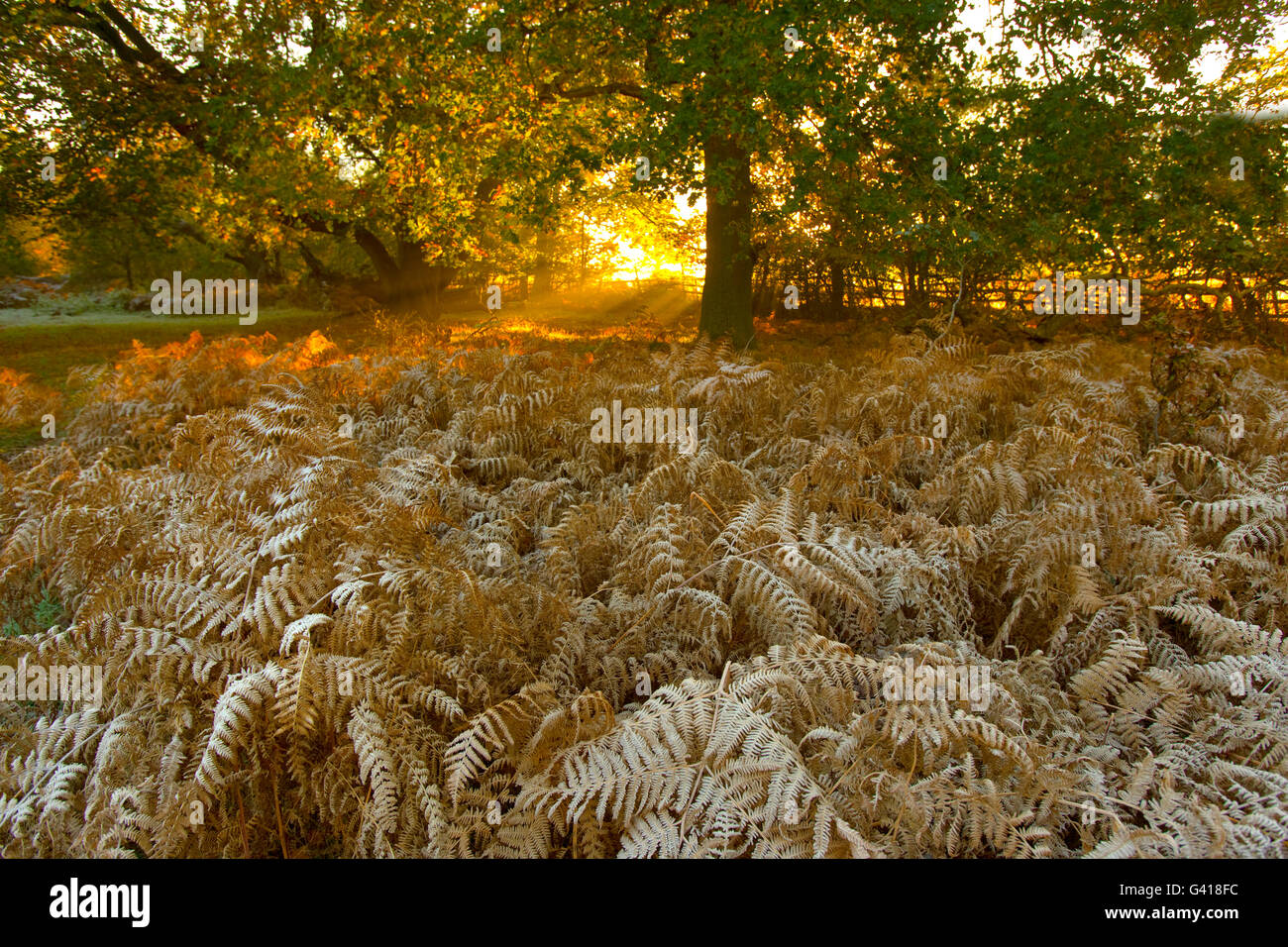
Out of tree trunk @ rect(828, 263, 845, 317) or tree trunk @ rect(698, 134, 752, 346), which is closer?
tree trunk @ rect(698, 134, 752, 346)

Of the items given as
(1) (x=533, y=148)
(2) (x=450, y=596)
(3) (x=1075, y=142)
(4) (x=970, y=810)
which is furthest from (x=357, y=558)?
(3) (x=1075, y=142)

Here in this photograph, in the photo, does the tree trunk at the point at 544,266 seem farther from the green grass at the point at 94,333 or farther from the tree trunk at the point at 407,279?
the green grass at the point at 94,333

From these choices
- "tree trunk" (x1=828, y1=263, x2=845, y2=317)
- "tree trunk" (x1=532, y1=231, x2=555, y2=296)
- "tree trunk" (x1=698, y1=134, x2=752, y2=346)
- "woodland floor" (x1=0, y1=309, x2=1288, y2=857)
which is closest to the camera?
"woodland floor" (x1=0, y1=309, x2=1288, y2=857)

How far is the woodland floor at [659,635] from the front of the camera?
236cm

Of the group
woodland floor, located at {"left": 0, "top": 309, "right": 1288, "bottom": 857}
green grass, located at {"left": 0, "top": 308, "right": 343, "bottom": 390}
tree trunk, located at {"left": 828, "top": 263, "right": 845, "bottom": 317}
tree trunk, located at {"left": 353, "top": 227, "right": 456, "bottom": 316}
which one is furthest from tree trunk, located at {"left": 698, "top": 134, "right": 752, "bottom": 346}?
green grass, located at {"left": 0, "top": 308, "right": 343, "bottom": 390}

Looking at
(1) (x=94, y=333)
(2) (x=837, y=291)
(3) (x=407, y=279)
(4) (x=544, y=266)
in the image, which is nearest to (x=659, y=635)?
(2) (x=837, y=291)

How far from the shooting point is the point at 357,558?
3.30 m

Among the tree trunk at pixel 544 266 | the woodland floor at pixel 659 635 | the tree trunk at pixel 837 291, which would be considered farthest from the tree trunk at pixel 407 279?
the woodland floor at pixel 659 635

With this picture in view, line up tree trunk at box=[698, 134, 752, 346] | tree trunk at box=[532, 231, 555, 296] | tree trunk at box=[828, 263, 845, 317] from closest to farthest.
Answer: tree trunk at box=[698, 134, 752, 346] → tree trunk at box=[828, 263, 845, 317] → tree trunk at box=[532, 231, 555, 296]

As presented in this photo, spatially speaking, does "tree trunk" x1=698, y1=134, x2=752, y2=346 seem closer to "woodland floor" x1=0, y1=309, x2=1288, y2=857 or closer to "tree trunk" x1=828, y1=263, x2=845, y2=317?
"woodland floor" x1=0, y1=309, x2=1288, y2=857

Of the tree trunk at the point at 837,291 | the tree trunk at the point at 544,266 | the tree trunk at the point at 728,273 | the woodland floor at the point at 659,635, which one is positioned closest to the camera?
the woodland floor at the point at 659,635

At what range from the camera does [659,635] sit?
3428 millimetres

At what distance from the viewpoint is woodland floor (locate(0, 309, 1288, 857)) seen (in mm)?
2363

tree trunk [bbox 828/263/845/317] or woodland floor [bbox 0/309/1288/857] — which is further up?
tree trunk [bbox 828/263/845/317]
